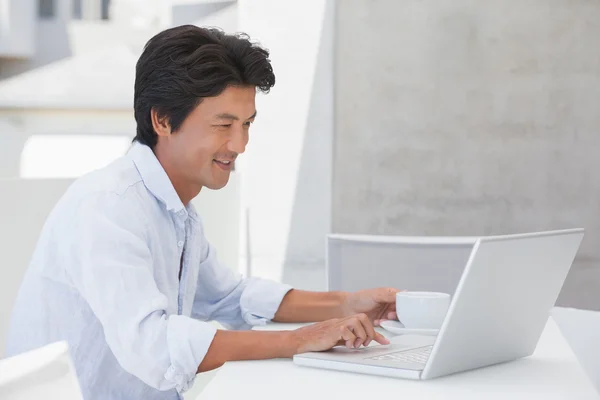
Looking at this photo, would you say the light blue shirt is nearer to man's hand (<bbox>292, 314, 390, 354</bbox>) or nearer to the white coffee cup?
man's hand (<bbox>292, 314, 390, 354</bbox>)

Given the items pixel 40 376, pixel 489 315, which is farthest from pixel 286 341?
pixel 40 376

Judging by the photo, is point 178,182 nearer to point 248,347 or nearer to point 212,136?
point 212,136

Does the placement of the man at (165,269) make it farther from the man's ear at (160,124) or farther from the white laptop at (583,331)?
the white laptop at (583,331)

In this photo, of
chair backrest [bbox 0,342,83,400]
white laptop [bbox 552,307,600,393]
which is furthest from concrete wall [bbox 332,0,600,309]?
chair backrest [bbox 0,342,83,400]

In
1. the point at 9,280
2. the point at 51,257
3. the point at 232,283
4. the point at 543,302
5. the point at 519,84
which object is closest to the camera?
the point at 543,302

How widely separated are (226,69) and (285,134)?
7.24 ft

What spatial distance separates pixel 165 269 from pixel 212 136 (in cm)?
26

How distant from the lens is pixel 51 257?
5.15ft

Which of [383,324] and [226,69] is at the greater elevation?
[226,69]

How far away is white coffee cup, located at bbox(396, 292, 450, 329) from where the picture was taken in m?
1.52

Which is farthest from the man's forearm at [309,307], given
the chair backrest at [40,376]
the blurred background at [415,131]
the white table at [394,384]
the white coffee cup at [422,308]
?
the blurred background at [415,131]

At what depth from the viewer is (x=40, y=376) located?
610 mm

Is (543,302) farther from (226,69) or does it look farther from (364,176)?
(364,176)

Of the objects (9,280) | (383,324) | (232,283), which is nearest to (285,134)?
(9,280)
